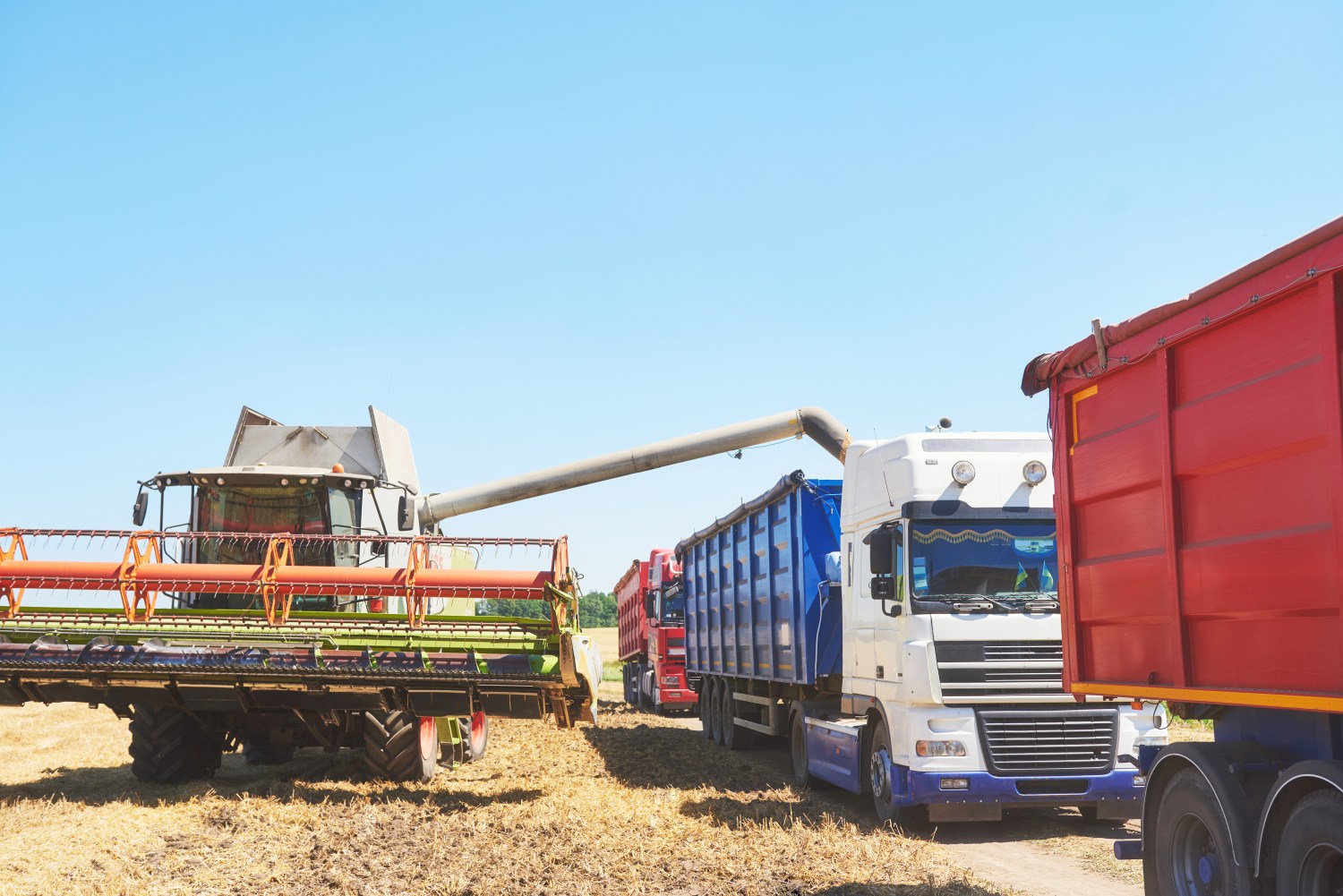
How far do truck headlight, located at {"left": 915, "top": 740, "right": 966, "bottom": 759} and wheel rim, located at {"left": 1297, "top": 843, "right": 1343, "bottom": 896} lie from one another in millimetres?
4209

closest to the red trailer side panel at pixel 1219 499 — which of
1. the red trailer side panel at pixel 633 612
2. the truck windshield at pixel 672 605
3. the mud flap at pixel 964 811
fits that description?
the mud flap at pixel 964 811

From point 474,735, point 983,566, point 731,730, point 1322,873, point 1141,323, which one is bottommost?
point 731,730

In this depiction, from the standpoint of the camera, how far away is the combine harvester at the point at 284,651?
9.09 m

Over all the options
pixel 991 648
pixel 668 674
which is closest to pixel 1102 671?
pixel 991 648

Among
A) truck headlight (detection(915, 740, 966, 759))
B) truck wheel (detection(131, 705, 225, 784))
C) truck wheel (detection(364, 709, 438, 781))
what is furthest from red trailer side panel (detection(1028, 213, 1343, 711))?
truck wheel (detection(131, 705, 225, 784))

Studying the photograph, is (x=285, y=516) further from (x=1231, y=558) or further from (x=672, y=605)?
(x=672, y=605)

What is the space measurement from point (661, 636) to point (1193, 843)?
17007mm

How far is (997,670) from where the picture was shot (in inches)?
335

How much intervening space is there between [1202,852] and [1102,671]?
1107mm

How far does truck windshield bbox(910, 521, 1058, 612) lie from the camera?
872cm

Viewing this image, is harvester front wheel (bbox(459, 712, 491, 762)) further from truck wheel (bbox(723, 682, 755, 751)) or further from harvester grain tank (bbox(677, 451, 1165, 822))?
harvester grain tank (bbox(677, 451, 1165, 822))

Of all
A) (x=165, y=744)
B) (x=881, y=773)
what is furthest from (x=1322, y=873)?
(x=165, y=744)

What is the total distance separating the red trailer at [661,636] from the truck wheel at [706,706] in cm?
252

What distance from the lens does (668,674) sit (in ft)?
72.0
